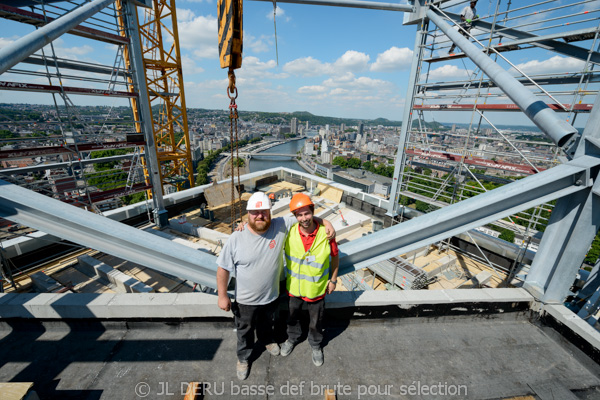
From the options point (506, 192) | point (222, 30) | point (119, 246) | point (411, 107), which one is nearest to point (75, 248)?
point (119, 246)

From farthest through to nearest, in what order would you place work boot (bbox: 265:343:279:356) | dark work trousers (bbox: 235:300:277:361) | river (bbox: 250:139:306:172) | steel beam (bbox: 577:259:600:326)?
river (bbox: 250:139:306:172)
steel beam (bbox: 577:259:600:326)
work boot (bbox: 265:343:279:356)
dark work trousers (bbox: 235:300:277:361)

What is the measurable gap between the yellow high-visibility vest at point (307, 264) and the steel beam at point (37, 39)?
149 inches

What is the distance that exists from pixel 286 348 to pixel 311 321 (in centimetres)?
44

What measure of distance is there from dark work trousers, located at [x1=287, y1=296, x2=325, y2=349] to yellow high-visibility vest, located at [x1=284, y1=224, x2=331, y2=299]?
0.46 feet

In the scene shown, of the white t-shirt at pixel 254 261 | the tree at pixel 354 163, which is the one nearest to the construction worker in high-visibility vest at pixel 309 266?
the white t-shirt at pixel 254 261

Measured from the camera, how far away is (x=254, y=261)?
96.6 inches

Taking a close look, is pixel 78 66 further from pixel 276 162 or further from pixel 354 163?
pixel 276 162

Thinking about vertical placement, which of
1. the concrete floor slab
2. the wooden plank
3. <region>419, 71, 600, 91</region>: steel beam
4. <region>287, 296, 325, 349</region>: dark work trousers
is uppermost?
<region>419, 71, 600, 91</region>: steel beam

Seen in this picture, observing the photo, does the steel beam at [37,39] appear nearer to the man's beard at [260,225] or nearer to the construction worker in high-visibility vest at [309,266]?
Answer: the man's beard at [260,225]

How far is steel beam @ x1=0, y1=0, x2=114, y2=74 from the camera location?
2969mm

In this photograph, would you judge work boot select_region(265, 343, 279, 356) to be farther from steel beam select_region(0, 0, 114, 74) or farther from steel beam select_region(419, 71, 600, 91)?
steel beam select_region(419, 71, 600, 91)

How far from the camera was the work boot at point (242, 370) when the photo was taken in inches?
98.8

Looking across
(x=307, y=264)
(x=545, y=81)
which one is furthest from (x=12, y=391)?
(x=545, y=81)

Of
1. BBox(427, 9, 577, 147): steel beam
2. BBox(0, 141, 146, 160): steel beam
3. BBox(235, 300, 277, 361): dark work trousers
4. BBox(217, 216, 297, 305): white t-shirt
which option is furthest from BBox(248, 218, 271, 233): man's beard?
BBox(0, 141, 146, 160): steel beam
